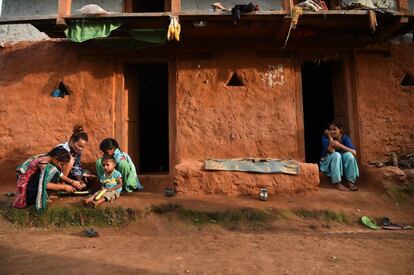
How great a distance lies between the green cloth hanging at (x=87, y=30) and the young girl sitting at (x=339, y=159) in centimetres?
398

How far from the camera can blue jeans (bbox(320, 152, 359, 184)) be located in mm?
6234

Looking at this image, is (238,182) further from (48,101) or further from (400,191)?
(48,101)

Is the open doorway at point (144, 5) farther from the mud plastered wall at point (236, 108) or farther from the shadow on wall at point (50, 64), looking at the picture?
the mud plastered wall at point (236, 108)

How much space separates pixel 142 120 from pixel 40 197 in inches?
200

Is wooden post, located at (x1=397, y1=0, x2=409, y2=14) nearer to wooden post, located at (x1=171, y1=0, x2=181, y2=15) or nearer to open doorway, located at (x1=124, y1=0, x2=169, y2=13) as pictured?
wooden post, located at (x1=171, y1=0, x2=181, y2=15)

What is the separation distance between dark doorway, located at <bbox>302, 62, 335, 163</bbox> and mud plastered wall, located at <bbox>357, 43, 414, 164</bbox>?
7.71ft

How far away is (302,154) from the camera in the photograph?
681 cm

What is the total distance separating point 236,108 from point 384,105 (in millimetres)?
2691

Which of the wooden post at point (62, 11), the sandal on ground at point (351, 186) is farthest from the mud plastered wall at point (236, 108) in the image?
the wooden post at point (62, 11)

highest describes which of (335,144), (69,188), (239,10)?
(239,10)

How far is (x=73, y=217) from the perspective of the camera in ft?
17.2

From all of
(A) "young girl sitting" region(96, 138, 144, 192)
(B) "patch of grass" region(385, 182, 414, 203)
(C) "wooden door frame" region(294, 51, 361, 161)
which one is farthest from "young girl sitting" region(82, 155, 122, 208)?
(B) "patch of grass" region(385, 182, 414, 203)

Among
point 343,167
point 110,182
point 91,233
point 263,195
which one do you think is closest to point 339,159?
point 343,167

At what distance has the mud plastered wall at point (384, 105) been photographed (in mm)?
6844
